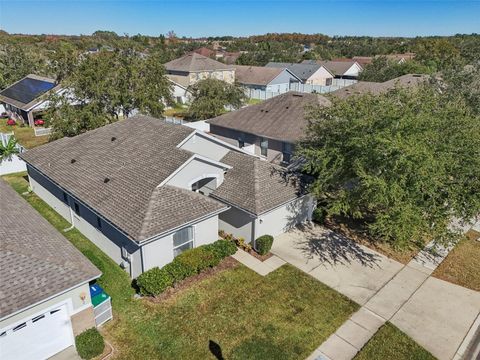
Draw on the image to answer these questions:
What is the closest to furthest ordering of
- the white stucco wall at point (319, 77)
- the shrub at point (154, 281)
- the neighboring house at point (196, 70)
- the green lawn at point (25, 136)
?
the shrub at point (154, 281)
the green lawn at point (25, 136)
the neighboring house at point (196, 70)
the white stucco wall at point (319, 77)

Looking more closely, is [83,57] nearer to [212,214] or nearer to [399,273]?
[212,214]

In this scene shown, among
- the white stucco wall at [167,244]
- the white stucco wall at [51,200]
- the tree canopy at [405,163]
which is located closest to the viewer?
the tree canopy at [405,163]

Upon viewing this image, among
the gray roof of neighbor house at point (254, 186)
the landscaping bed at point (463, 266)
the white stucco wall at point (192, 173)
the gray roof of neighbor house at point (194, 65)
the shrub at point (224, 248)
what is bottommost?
the landscaping bed at point (463, 266)

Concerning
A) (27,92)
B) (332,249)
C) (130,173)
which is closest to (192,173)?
(130,173)

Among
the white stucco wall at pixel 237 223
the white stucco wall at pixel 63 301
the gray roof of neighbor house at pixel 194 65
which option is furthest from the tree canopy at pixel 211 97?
the white stucco wall at pixel 63 301

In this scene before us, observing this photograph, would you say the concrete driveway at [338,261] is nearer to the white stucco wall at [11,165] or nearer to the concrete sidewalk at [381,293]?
the concrete sidewalk at [381,293]

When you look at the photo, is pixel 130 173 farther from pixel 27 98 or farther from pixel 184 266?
pixel 27 98

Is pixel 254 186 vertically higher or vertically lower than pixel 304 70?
lower
